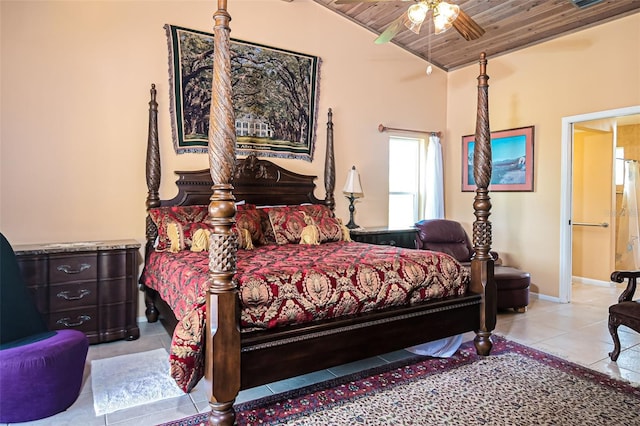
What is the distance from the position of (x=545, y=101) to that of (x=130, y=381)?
5.25 m

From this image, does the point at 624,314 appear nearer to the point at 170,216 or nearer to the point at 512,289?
the point at 512,289

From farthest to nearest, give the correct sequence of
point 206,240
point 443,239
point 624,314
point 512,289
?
point 443,239, point 512,289, point 206,240, point 624,314

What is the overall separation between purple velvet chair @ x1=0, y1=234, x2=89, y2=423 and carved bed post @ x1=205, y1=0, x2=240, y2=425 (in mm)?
871

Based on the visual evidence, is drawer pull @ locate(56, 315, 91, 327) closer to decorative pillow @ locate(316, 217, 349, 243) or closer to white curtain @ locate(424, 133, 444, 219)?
decorative pillow @ locate(316, 217, 349, 243)

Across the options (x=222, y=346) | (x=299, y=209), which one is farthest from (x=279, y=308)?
(x=299, y=209)

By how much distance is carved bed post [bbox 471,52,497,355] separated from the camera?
124 inches

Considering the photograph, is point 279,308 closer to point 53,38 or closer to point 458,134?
point 53,38

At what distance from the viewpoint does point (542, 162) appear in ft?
16.3

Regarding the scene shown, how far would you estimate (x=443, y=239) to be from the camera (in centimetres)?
505

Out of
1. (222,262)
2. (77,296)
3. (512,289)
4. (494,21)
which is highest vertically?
(494,21)

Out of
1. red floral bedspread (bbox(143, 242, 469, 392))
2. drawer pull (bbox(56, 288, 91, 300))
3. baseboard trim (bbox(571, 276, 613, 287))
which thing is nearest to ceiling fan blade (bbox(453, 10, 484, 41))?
red floral bedspread (bbox(143, 242, 469, 392))

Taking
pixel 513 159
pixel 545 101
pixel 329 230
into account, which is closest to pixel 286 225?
pixel 329 230

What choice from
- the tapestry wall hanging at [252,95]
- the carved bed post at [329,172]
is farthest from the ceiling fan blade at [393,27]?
the carved bed post at [329,172]

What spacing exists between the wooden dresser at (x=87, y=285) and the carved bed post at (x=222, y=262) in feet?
5.85
